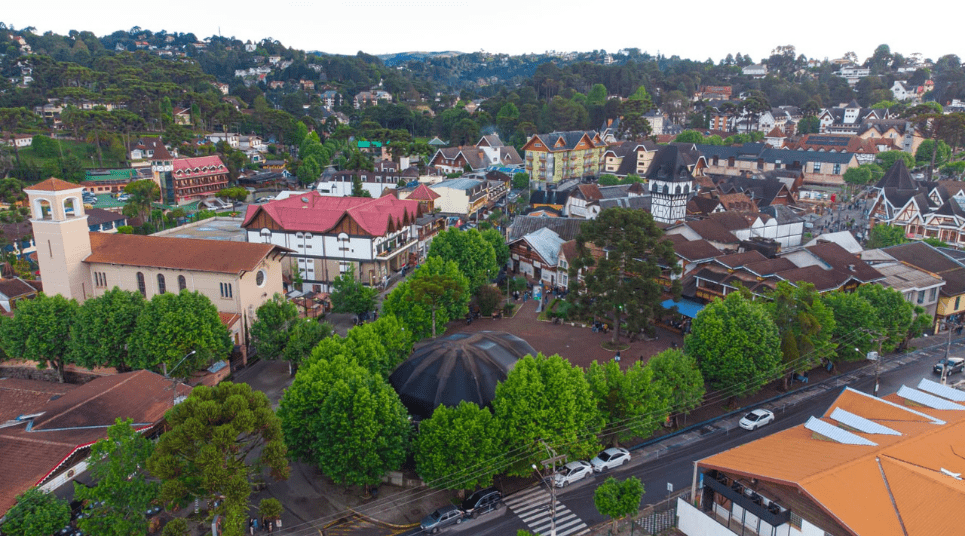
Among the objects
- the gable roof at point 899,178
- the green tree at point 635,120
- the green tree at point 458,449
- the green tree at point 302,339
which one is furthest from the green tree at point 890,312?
the green tree at point 635,120

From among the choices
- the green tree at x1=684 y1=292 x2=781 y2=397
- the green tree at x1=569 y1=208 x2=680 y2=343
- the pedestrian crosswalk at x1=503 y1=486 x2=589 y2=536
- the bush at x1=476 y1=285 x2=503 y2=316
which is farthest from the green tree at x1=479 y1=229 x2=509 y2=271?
the pedestrian crosswalk at x1=503 y1=486 x2=589 y2=536

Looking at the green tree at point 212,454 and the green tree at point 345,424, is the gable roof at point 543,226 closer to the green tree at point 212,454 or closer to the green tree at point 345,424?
the green tree at point 345,424

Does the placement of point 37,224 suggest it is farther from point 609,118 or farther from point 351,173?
point 609,118

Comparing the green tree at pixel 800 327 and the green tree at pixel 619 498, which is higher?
the green tree at pixel 800 327

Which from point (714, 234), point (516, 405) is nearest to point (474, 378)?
point (516, 405)

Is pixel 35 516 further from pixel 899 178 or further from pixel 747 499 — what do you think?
pixel 899 178

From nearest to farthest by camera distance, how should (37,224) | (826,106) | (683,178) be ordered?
(37,224), (683,178), (826,106)
